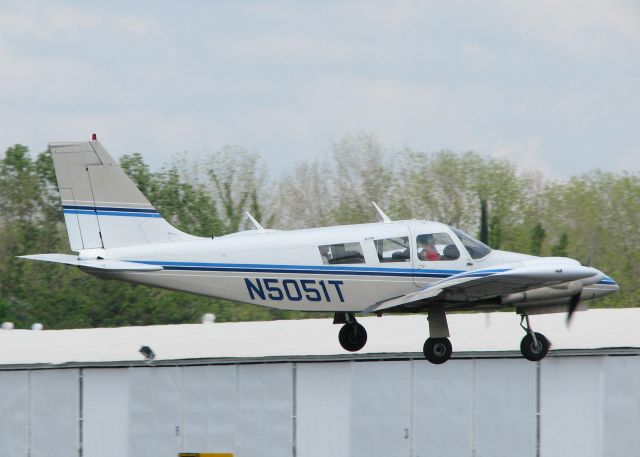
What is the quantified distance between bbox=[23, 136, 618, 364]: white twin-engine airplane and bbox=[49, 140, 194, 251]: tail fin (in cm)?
2

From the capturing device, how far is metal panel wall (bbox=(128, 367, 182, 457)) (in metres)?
34.1

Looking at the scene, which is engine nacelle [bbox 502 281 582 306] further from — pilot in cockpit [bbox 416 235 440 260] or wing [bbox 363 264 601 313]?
pilot in cockpit [bbox 416 235 440 260]

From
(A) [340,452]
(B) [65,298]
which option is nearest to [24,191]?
(B) [65,298]

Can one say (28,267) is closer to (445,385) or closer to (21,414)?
(21,414)

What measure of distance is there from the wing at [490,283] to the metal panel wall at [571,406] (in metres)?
8.50

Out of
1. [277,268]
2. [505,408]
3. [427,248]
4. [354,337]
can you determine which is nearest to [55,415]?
[505,408]

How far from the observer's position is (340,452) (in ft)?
106

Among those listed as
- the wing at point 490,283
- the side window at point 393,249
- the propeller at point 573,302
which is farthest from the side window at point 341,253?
the propeller at point 573,302

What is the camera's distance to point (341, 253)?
22609mm

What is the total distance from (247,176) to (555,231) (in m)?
21.2

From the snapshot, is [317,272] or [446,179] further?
[446,179]

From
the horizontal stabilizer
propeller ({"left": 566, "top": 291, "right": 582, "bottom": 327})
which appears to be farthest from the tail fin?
propeller ({"left": 566, "top": 291, "right": 582, "bottom": 327})

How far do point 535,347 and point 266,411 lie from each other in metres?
11.2

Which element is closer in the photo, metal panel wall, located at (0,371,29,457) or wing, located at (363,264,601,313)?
wing, located at (363,264,601,313)
